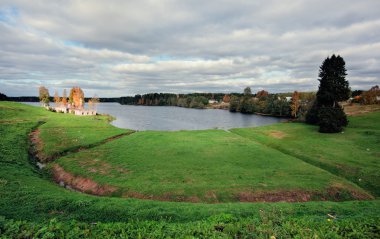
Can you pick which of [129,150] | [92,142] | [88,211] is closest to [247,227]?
[88,211]

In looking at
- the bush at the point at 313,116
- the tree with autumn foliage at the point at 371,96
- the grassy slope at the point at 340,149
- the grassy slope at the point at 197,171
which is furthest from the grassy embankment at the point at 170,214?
the tree with autumn foliage at the point at 371,96

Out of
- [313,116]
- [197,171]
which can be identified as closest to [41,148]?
[197,171]

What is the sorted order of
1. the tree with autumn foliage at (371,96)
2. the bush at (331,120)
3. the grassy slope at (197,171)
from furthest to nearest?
1. the tree with autumn foliage at (371,96)
2. the bush at (331,120)
3. the grassy slope at (197,171)

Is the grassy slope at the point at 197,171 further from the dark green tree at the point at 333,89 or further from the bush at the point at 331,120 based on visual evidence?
the dark green tree at the point at 333,89

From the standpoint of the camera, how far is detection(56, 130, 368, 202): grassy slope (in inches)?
879

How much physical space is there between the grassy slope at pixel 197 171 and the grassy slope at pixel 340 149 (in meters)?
2.86

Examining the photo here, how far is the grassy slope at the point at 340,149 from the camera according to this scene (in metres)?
27.2

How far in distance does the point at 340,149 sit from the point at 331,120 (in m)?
14.7

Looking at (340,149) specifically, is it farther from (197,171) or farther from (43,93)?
(43,93)

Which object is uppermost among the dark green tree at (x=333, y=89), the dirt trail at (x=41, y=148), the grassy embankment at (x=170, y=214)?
the dark green tree at (x=333, y=89)

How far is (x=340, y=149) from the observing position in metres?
37.2

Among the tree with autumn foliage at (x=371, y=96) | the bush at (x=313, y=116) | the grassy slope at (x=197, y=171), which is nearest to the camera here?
the grassy slope at (x=197, y=171)

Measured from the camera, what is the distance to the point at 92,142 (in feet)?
137

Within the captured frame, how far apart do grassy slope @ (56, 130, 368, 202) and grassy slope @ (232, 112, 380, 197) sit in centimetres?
286
